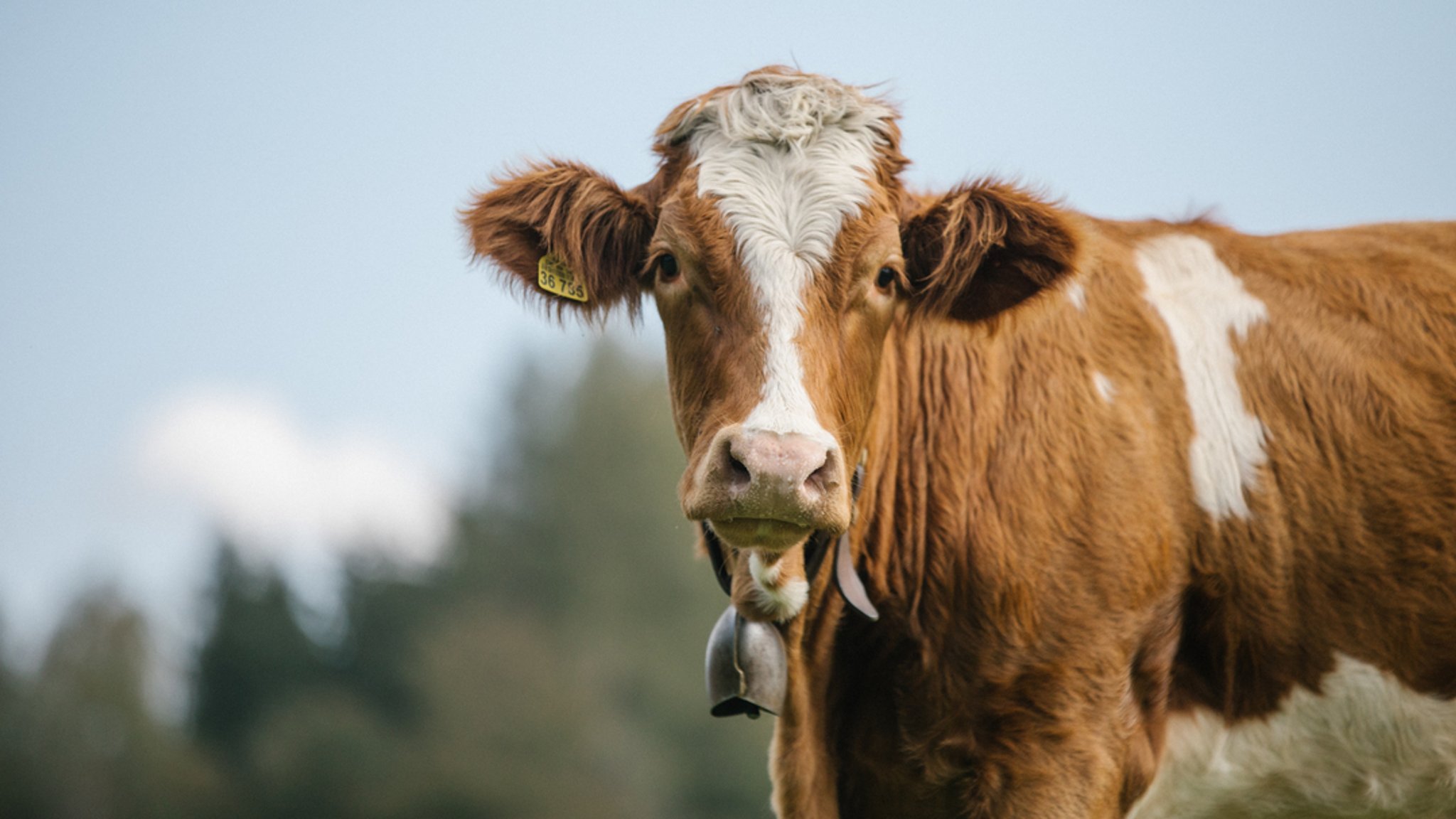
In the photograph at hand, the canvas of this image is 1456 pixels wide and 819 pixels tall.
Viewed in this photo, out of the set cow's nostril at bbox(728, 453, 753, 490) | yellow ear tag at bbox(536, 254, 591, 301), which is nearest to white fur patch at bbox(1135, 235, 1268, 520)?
cow's nostril at bbox(728, 453, 753, 490)

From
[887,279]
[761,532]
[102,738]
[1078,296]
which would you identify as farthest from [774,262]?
[102,738]

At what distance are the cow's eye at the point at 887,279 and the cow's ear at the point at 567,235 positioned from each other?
33.3 inches

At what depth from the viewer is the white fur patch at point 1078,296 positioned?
15.6 feet

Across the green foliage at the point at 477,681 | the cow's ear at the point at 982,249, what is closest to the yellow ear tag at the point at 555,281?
the cow's ear at the point at 982,249

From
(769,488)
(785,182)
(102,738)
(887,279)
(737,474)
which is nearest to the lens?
(769,488)

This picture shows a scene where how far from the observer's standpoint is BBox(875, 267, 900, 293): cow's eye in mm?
4180

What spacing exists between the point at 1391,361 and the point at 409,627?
4621 centimetres

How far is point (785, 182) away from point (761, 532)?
1.22 metres

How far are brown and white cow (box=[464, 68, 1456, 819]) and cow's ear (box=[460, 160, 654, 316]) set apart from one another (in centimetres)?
1

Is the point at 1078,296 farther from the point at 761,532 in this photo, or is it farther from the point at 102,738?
the point at 102,738

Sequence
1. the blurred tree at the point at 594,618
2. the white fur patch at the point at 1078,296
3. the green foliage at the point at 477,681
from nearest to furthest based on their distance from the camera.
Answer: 1. the white fur patch at the point at 1078,296
2. the green foliage at the point at 477,681
3. the blurred tree at the point at 594,618

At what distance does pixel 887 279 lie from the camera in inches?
166

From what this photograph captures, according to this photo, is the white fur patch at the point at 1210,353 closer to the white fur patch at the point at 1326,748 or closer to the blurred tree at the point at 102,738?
the white fur patch at the point at 1326,748

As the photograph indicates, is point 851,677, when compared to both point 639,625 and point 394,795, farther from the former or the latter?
point 639,625
